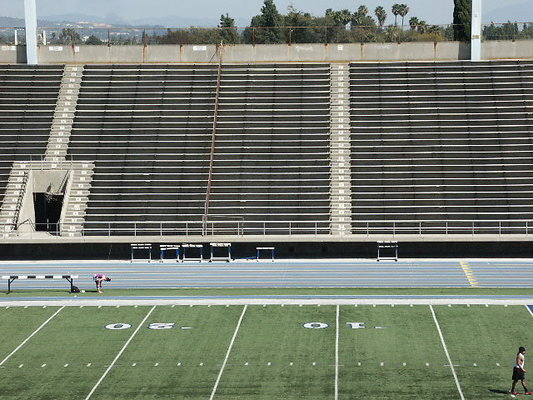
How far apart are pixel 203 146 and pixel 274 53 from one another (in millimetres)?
7997

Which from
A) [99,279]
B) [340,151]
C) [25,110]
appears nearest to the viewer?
[99,279]

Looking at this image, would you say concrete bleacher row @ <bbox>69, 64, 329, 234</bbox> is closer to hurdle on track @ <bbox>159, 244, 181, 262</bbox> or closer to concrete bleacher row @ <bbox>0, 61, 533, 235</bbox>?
concrete bleacher row @ <bbox>0, 61, 533, 235</bbox>

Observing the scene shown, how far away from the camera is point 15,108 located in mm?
50938

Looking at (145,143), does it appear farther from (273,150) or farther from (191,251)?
(191,251)

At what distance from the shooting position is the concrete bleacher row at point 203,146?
146 ft

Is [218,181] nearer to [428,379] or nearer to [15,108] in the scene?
[15,108]

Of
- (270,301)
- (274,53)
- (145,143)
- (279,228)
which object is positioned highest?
(274,53)

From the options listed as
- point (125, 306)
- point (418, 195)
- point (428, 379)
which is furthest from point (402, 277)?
point (428, 379)

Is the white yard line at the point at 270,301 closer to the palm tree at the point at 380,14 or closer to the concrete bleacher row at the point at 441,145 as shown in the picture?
the concrete bleacher row at the point at 441,145

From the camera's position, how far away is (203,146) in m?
48.1

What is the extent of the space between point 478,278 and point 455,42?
57.0ft

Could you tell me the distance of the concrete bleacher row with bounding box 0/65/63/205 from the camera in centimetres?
4822

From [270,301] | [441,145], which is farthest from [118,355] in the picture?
[441,145]

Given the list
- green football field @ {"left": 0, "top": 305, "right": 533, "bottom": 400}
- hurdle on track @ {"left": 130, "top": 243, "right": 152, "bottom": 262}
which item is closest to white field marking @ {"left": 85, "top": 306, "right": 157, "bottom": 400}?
green football field @ {"left": 0, "top": 305, "right": 533, "bottom": 400}
